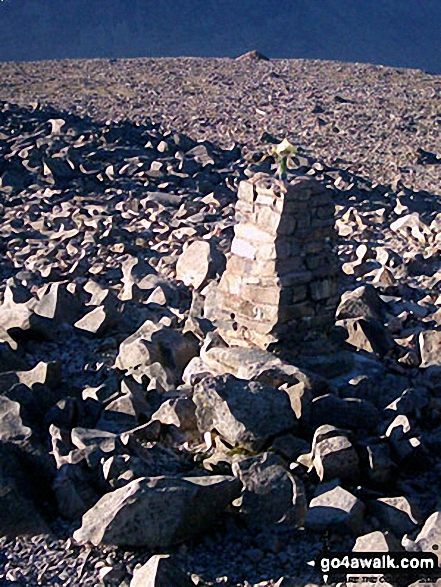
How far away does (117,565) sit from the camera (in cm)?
547

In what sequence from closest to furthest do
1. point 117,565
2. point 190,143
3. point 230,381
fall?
1. point 117,565
2. point 230,381
3. point 190,143

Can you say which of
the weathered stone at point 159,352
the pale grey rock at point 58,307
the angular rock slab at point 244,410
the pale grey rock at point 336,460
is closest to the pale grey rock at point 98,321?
the pale grey rock at point 58,307

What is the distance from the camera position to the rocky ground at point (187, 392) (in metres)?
5.66

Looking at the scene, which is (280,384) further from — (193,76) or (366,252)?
(193,76)

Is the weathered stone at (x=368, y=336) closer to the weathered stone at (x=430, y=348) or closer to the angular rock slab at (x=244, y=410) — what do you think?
the weathered stone at (x=430, y=348)

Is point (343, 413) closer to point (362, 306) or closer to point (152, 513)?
point (152, 513)

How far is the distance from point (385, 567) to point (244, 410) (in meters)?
1.92

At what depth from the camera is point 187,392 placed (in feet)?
25.6

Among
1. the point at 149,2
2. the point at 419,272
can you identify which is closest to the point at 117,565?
the point at 419,272

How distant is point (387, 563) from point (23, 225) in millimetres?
11725

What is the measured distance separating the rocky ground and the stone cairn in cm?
25

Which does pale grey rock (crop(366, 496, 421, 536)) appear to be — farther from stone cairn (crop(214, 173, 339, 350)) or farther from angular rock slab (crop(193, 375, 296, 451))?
stone cairn (crop(214, 173, 339, 350))

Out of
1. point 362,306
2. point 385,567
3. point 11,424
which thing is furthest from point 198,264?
point 385,567

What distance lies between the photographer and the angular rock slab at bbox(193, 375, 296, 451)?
262 inches
